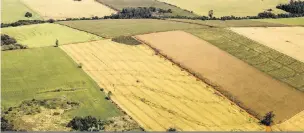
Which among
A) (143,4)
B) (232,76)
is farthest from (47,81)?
(143,4)

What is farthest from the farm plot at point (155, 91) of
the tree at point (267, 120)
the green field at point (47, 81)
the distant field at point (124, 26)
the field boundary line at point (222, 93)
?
the distant field at point (124, 26)

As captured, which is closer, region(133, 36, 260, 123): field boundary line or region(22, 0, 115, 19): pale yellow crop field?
region(133, 36, 260, 123): field boundary line

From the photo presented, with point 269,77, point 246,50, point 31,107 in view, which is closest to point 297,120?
point 269,77

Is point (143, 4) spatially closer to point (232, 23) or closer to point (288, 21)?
point (232, 23)

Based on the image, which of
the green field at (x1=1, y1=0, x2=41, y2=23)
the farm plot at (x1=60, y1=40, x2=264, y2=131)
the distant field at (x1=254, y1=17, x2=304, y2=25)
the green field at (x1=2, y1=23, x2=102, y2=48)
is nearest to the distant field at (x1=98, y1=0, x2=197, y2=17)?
the distant field at (x1=254, y1=17, x2=304, y2=25)

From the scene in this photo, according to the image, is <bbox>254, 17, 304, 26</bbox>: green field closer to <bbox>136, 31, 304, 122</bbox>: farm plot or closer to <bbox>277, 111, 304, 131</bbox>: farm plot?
<bbox>136, 31, 304, 122</bbox>: farm plot

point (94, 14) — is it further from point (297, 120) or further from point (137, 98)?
point (297, 120)
